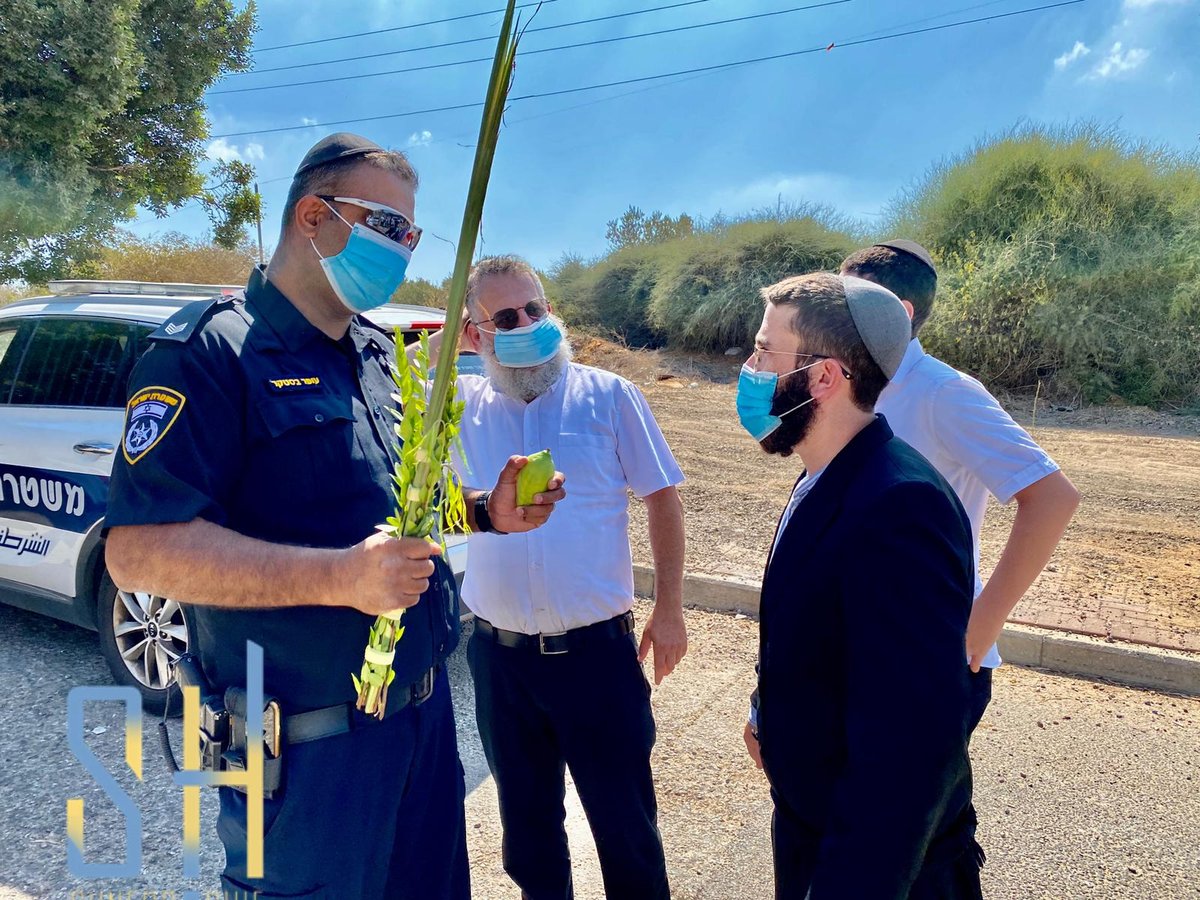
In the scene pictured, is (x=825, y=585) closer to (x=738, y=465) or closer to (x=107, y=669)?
(x=107, y=669)

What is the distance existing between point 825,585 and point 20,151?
47.1 ft

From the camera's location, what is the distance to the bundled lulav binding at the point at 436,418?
116 cm

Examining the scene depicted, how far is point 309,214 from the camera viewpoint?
1.90 metres

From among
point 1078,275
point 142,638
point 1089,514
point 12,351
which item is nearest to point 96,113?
point 12,351

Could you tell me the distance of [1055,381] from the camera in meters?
15.0

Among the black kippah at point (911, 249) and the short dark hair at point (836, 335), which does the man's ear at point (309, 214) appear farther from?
the black kippah at point (911, 249)

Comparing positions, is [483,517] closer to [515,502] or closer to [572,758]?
[515,502]

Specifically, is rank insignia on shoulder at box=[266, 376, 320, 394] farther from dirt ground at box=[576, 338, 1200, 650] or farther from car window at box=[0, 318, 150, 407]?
dirt ground at box=[576, 338, 1200, 650]

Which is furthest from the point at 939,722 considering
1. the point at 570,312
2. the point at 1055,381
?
the point at 570,312

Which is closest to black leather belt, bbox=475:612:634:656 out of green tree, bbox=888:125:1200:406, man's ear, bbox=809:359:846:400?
man's ear, bbox=809:359:846:400

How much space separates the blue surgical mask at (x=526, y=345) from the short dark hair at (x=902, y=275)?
40.1 inches

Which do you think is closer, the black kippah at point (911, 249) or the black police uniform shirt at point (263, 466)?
the black police uniform shirt at point (263, 466)

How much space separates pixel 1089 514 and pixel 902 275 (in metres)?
6.23

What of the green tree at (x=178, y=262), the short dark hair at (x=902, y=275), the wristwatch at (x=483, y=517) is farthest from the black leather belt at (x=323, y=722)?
the green tree at (x=178, y=262)
